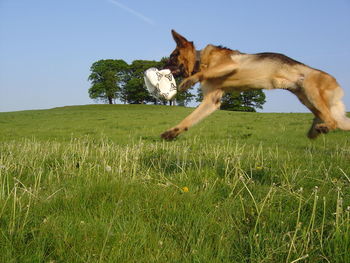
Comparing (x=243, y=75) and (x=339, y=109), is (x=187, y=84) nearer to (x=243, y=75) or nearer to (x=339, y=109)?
(x=243, y=75)

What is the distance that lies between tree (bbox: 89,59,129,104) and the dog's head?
6384 centimetres

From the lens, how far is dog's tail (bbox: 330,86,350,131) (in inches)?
241

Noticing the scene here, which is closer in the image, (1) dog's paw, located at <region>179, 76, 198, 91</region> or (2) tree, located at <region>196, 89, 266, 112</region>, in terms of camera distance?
(1) dog's paw, located at <region>179, 76, 198, 91</region>

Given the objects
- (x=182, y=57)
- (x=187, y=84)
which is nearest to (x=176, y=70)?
(x=182, y=57)

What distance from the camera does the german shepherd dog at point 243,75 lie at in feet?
17.3

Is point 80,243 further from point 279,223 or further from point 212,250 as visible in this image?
point 279,223

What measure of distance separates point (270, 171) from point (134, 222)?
255 centimetres

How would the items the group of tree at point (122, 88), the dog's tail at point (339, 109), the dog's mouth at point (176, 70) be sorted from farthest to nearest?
the group of tree at point (122, 88), the dog's tail at point (339, 109), the dog's mouth at point (176, 70)

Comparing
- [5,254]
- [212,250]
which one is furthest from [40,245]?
[212,250]

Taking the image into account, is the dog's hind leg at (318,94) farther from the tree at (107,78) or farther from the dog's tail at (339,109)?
the tree at (107,78)

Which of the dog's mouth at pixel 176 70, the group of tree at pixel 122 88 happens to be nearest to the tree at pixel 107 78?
the group of tree at pixel 122 88

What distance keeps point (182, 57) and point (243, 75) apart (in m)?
1.15

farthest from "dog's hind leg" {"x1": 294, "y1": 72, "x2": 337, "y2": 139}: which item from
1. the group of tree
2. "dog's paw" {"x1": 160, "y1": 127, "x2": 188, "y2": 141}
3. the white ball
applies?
the group of tree

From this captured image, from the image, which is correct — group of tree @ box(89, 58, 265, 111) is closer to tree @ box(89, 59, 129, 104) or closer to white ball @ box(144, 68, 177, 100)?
tree @ box(89, 59, 129, 104)
